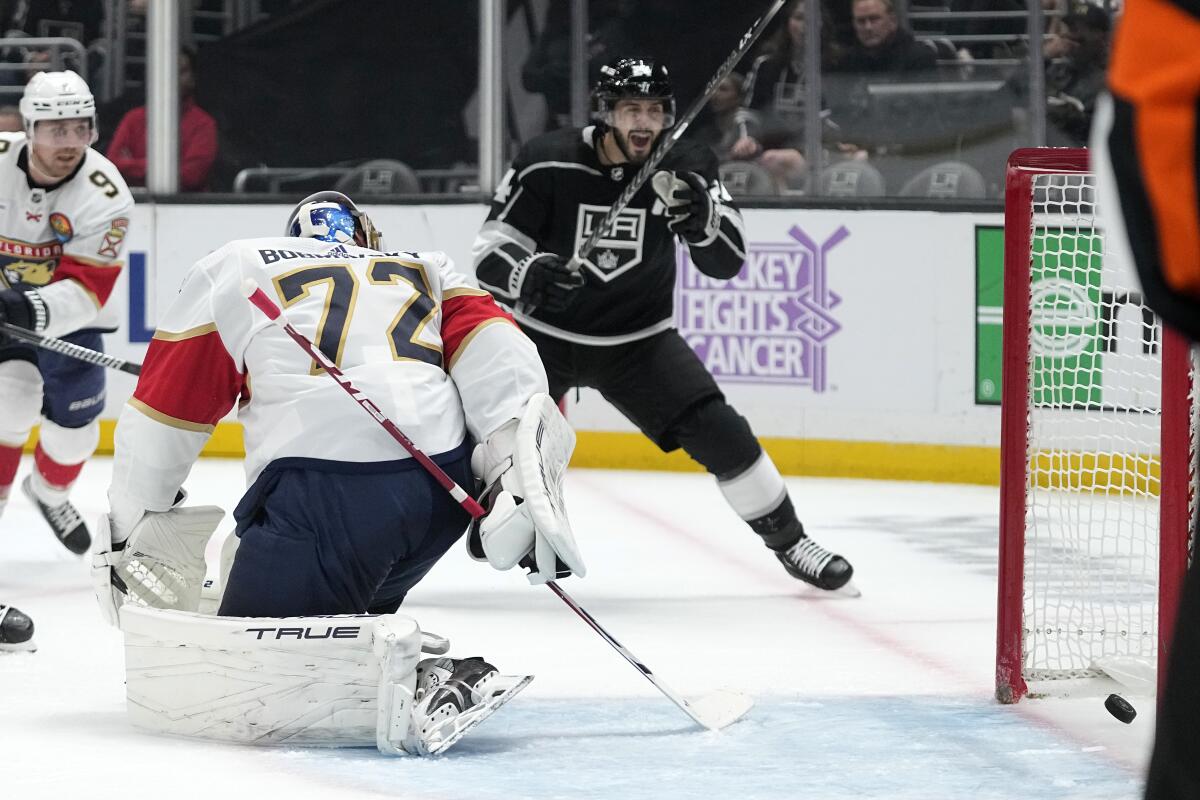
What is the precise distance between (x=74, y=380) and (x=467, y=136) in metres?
2.33

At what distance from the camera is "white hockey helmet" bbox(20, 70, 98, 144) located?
3.84 m

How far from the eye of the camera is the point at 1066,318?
2.89m

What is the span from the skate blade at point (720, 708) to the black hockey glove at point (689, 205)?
1.21 metres

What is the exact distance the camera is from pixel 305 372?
8.16 feet

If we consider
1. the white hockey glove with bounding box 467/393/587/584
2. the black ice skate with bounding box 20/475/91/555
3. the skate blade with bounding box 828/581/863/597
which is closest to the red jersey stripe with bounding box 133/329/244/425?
the white hockey glove with bounding box 467/393/587/584

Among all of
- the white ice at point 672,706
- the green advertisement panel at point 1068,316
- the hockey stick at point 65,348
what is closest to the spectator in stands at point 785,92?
the white ice at point 672,706

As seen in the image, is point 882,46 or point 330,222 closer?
point 330,222

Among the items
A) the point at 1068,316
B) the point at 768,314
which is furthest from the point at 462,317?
the point at 768,314

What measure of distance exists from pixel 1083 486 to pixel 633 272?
107cm

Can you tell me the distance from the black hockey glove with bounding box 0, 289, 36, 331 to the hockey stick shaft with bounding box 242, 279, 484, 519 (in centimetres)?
151

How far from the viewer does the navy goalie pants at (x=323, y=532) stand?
2.43 meters

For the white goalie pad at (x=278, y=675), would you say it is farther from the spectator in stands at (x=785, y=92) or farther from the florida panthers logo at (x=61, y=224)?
the spectator in stands at (x=785, y=92)

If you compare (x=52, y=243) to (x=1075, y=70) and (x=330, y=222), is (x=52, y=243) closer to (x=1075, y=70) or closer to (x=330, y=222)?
(x=330, y=222)

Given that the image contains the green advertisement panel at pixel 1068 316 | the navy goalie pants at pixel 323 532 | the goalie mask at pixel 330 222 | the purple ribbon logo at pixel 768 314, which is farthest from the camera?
the purple ribbon logo at pixel 768 314
